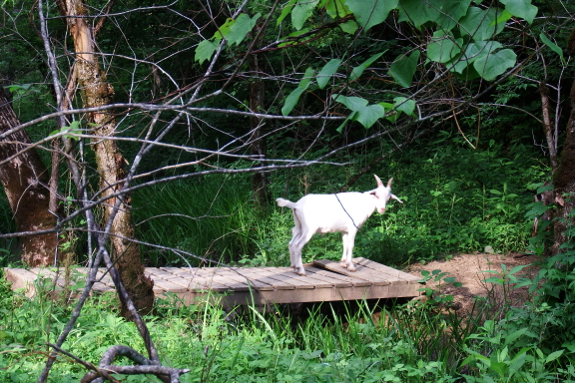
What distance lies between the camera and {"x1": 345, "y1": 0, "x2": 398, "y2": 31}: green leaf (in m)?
1.57

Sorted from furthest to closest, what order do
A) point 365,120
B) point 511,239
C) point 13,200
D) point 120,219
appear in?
point 511,239, point 13,200, point 120,219, point 365,120

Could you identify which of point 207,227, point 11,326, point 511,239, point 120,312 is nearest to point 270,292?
point 120,312

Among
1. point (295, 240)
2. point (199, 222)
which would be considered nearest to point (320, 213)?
point (295, 240)

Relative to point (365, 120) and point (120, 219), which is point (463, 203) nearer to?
point (120, 219)

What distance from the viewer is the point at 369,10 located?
158 centimetres

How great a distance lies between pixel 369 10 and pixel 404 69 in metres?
0.28

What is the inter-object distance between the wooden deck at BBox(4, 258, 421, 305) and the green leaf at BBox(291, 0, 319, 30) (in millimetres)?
3749

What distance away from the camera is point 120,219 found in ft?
14.8

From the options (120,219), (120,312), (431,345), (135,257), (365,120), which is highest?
(365,120)

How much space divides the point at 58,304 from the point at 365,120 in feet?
13.7

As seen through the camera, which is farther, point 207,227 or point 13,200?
point 207,227

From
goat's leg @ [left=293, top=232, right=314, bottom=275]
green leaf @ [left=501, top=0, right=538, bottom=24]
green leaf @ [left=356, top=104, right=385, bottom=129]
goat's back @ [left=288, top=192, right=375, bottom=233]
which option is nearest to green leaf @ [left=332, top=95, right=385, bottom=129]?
green leaf @ [left=356, top=104, right=385, bottom=129]

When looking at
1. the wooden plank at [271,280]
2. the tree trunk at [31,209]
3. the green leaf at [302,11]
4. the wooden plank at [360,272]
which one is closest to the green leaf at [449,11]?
the green leaf at [302,11]

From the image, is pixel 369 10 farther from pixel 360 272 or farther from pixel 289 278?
pixel 360 272
